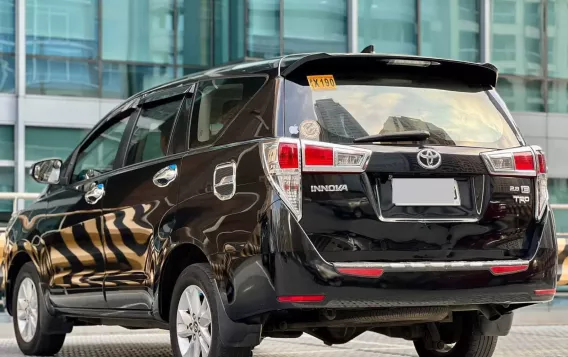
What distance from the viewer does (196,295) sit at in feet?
20.7

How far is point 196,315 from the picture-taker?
636 centimetres

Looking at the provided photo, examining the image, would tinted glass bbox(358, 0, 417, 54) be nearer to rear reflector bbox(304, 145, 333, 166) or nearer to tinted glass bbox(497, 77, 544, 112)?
tinted glass bbox(497, 77, 544, 112)

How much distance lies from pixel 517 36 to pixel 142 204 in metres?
26.2

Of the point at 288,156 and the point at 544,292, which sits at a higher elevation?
the point at 288,156

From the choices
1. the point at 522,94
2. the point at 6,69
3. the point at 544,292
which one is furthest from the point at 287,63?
the point at 522,94

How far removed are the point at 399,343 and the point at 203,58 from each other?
66.0 feet

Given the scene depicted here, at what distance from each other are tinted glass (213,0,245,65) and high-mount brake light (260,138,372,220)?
22134 millimetres

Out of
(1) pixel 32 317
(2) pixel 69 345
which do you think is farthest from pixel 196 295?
(2) pixel 69 345

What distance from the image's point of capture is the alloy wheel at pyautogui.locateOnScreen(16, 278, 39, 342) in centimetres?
855

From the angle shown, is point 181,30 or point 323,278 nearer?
point 323,278

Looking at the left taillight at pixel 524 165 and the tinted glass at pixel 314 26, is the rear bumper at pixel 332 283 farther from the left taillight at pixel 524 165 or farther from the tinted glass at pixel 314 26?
the tinted glass at pixel 314 26

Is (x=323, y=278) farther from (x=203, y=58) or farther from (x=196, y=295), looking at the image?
(x=203, y=58)

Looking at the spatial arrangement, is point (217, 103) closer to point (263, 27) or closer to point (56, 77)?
point (263, 27)

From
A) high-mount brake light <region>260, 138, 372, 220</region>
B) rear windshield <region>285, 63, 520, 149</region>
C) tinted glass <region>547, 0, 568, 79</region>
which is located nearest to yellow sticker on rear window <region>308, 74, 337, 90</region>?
rear windshield <region>285, 63, 520, 149</region>
